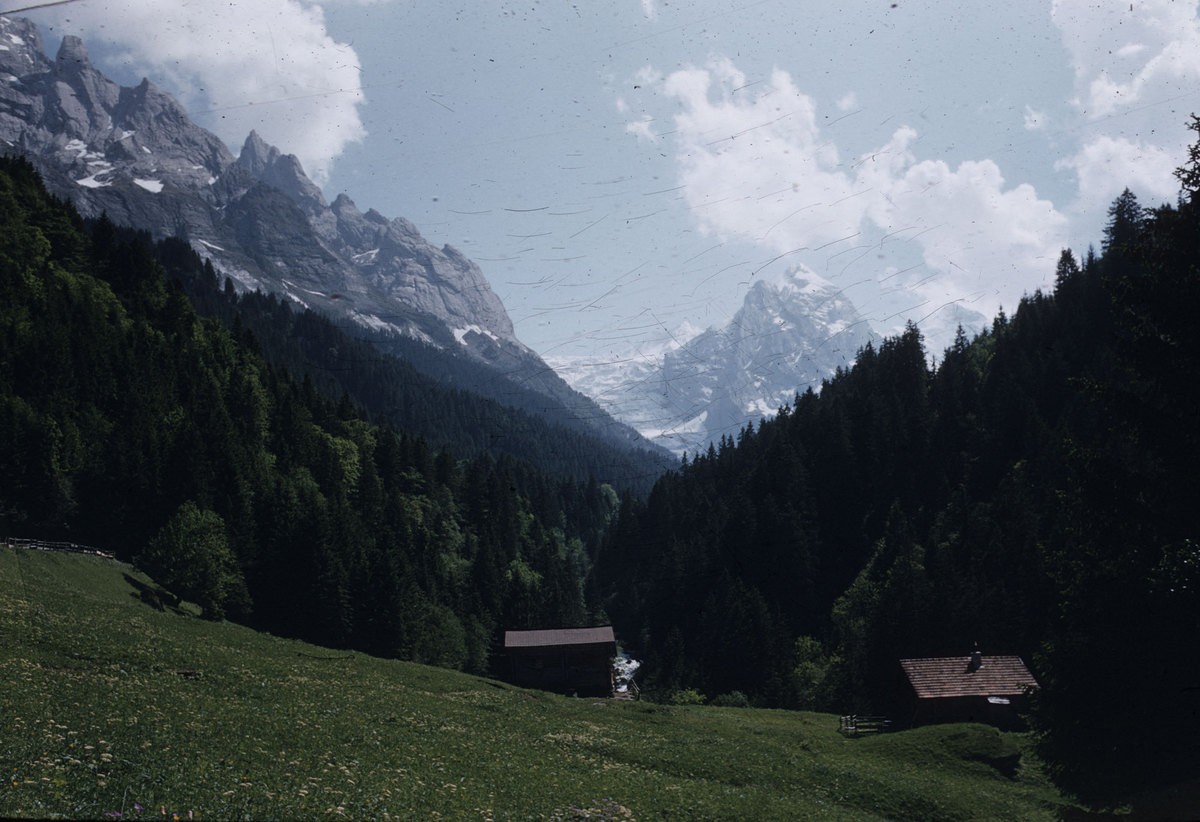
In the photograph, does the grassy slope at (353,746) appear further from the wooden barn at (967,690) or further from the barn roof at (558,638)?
the barn roof at (558,638)

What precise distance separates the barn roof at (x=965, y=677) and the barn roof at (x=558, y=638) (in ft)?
104

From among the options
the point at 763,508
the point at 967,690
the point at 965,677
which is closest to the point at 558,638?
the point at 965,677

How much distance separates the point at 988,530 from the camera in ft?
270

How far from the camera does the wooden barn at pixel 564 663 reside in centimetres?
7425

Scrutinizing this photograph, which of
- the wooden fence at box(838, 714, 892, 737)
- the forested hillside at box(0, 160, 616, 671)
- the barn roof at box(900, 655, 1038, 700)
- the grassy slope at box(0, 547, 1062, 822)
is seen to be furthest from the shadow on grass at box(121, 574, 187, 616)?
the barn roof at box(900, 655, 1038, 700)

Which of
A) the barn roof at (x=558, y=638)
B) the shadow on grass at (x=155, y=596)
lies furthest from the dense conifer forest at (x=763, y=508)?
the barn roof at (x=558, y=638)

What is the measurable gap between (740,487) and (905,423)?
3142 cm

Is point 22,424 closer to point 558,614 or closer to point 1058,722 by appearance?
point 558,614

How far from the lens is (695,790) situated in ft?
78.4

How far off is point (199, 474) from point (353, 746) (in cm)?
6324

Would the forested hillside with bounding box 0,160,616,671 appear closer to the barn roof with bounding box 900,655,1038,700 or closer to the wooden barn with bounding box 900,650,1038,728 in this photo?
the wooden barn with bounding box 900,650,1038,728

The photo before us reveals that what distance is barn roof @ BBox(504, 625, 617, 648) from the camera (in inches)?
2943

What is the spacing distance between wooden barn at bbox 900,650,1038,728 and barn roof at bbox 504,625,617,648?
1250 inches

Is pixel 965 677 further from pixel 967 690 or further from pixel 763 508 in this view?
pixel 763 508
